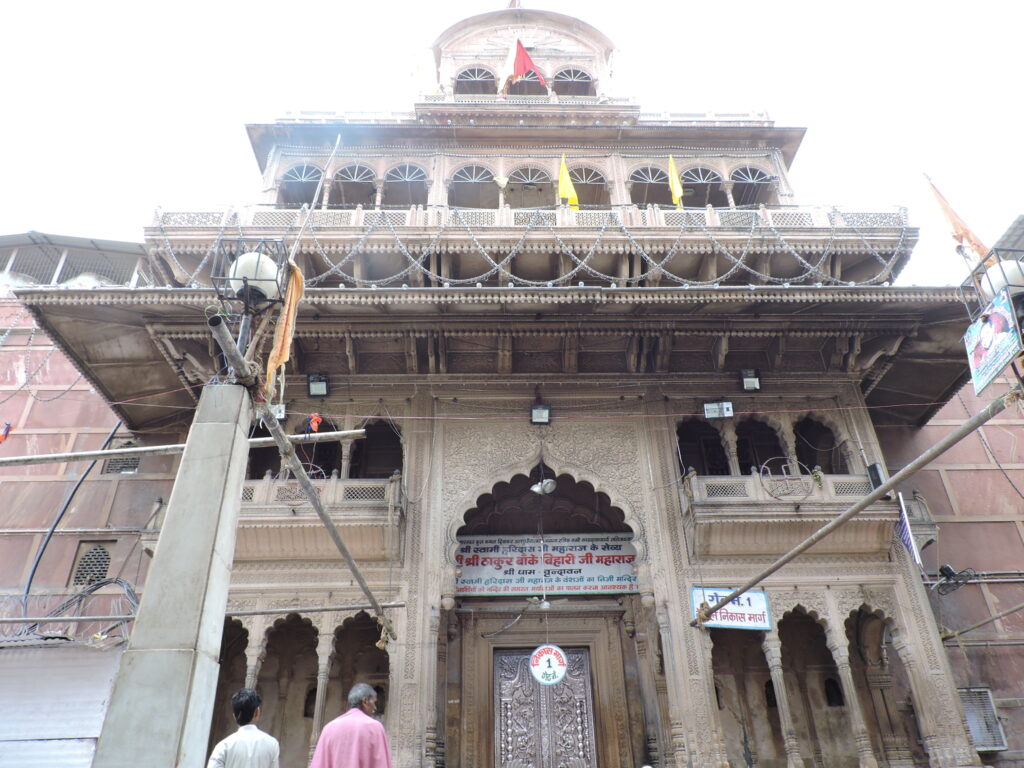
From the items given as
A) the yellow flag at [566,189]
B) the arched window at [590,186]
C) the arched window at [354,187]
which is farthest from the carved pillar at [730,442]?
the arched window at [354,187]

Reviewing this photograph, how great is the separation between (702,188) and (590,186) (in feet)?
7.55

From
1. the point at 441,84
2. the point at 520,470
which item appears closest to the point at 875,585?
the point at 520,470

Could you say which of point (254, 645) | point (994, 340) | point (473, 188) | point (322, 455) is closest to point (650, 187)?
point (473, 188)

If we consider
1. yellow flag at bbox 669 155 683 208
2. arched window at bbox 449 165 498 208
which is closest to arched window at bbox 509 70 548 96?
arched window at bbox 449 165 498 208

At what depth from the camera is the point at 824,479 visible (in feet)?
33.1

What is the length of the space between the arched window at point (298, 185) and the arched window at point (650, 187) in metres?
6.28

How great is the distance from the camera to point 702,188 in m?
13.9

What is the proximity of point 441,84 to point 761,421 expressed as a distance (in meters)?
10.8

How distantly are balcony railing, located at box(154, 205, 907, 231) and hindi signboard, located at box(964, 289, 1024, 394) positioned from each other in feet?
22.0

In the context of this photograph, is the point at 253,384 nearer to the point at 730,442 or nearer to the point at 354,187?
the point at 730,442

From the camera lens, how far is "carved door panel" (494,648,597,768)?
1028cm

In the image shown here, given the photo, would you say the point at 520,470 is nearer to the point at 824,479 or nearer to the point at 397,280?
the point at 397,280

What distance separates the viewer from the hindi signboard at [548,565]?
11055mm

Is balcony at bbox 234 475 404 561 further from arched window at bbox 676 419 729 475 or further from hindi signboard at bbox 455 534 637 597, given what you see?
arched window at bbox 676 419 729 475
